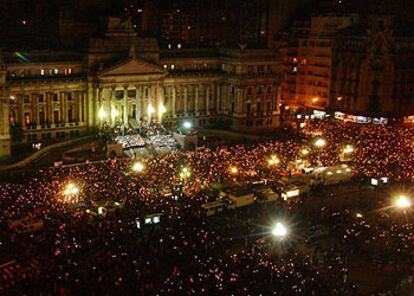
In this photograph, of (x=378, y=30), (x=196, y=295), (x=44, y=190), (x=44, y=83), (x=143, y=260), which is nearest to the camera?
(x=196, y=295)

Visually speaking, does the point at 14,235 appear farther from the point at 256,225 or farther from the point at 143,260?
the point at 256,225

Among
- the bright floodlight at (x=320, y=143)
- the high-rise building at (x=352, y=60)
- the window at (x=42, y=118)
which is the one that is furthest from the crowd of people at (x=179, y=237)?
the high-rise building at (x=352, y=60)

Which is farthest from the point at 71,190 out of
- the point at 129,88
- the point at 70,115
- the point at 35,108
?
the point at 129,88

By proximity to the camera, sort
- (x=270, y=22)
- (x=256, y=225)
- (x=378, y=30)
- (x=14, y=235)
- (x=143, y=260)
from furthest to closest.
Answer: (x=270, y=22) < (x=378, y=30) < (x=256, y=225) < (x=14, y=235) < (x=143, y=260)

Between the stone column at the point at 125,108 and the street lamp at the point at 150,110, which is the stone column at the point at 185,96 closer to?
the street lamp at the point at 150,110

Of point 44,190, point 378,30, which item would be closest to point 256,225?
point 44,190

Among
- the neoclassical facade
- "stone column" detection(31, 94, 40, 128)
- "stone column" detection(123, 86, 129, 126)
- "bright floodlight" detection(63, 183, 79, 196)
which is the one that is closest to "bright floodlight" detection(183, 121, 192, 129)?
the neoclassical facade
